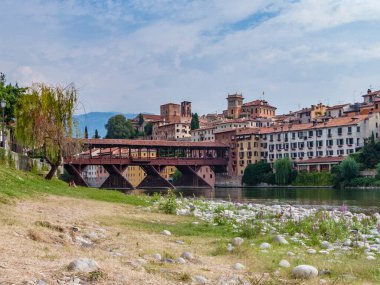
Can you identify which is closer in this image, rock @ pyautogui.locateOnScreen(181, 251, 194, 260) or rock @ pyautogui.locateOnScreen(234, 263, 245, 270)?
rock @ pyautogui.locateOnScreen(234, 263, 245, 270)

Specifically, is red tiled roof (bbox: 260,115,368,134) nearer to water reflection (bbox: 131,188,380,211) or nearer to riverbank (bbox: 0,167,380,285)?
water reflection (bbox: 131,188,380,211)

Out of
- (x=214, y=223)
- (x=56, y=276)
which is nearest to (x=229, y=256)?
(x=56, y=276)

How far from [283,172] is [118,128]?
6866 centimetres

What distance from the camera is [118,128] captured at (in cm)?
15050

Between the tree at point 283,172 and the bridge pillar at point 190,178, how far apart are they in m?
13.6

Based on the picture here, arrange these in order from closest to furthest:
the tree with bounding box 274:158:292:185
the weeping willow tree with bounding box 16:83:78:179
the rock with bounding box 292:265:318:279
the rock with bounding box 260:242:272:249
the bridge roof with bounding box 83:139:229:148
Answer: the rock with bounding box 292:265:318:279, the rock with bounding box 260:242:272:249, the weeping willow tree with bounding box 16:83:78:179, the bridge roof with bounding box 83:139:229:148, the tree with bounding box 274:158:292:185

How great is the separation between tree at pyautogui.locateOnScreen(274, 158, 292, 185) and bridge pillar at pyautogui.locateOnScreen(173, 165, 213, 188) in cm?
1357

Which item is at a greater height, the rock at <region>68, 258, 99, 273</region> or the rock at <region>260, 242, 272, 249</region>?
the rock at <region>68, 258, 99, 273</region>

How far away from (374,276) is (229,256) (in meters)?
2.86

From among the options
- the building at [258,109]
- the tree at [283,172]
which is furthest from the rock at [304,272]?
the building at [258,109]

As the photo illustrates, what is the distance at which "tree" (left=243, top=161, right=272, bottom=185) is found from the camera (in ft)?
326

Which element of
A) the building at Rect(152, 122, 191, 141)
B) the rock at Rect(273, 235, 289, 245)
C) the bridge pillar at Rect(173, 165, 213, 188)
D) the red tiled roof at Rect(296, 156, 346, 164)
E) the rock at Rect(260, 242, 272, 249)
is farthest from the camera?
the building at Rect(152, 122, 191, 141)

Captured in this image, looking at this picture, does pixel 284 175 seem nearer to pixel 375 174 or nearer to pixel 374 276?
pixel 375 174

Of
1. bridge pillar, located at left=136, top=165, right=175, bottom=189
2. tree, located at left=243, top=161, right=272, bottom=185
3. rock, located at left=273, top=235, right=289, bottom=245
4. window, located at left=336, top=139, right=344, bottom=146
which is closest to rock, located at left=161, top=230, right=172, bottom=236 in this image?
rock, located at left=273, top=235, right=289, bottom=245
